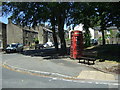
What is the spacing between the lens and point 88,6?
16.6 m

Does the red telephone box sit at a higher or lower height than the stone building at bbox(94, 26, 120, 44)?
lower

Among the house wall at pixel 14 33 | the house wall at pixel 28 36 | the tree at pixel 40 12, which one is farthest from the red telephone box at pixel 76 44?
the house wall at pixel 28 36

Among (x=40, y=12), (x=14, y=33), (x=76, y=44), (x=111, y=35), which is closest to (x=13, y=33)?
(x=14, y=33)

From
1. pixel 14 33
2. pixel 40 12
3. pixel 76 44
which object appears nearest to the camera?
pixel 76 44

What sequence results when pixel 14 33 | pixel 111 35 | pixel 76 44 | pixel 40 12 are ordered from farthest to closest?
pixel 111 35 < pixel 14 33 < pixel 40 12 < pixel 76 44

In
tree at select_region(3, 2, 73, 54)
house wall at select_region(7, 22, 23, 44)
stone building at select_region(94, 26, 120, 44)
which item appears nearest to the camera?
tree at select_region(3, 2, 73, 54)

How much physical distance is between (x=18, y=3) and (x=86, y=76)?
14219 millimetres

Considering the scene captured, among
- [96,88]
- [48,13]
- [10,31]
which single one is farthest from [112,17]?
[10,31]

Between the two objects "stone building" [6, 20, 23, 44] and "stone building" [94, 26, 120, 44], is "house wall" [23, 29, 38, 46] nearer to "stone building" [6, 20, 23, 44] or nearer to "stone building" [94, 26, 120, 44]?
"stone building" [6, 20, 23, 44]

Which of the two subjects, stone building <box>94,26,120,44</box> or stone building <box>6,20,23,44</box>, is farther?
stone building <box>6,20,23,44</box>

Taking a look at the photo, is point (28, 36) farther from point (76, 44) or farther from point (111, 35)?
point (76, 44)

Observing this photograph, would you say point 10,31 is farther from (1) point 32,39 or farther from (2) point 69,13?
(2) point 69,13

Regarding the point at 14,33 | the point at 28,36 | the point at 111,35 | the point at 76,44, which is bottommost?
the point at 76,44

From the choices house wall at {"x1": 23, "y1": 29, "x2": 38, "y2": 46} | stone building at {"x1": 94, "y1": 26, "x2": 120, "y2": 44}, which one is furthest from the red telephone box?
house wall at {"x1": 23, "y1": 29, "x2": 38, "y2": 46}
